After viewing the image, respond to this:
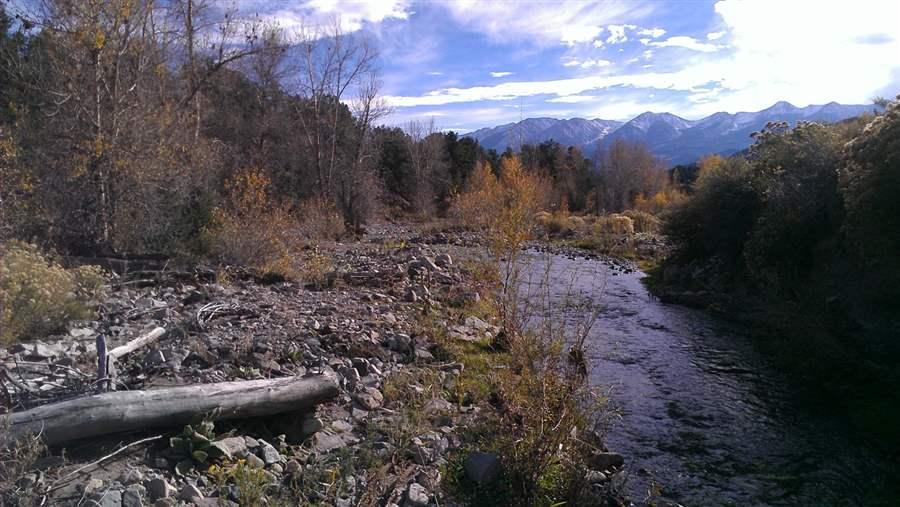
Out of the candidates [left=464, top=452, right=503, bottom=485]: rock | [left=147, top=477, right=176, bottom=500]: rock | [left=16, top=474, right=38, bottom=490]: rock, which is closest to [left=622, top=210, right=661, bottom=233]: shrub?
[left=464, top=452, right=503, bottom=485]: rock

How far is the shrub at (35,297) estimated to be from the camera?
21.9 ft

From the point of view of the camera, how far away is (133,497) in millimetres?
3703

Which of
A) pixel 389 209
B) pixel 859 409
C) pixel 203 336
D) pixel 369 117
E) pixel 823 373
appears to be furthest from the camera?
pixel 389 209

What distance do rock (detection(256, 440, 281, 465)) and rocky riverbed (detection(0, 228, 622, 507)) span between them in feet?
0.04

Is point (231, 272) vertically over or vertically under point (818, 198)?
under

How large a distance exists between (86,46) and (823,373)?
15.6m

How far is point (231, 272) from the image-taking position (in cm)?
1183

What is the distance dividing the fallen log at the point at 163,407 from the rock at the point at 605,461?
2.77 m

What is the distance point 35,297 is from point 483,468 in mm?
5708

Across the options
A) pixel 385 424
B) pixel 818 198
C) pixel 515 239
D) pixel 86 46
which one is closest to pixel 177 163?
pixel 86 46

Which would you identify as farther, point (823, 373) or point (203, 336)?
point (823, 373)

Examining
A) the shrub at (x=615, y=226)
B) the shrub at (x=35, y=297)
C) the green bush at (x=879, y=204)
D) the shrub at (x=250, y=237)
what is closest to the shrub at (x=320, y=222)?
the shrub at (x=250, y=237)

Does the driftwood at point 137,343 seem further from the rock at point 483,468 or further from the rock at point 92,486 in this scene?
the rock at point 483,468

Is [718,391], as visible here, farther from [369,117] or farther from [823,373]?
[369,117]
